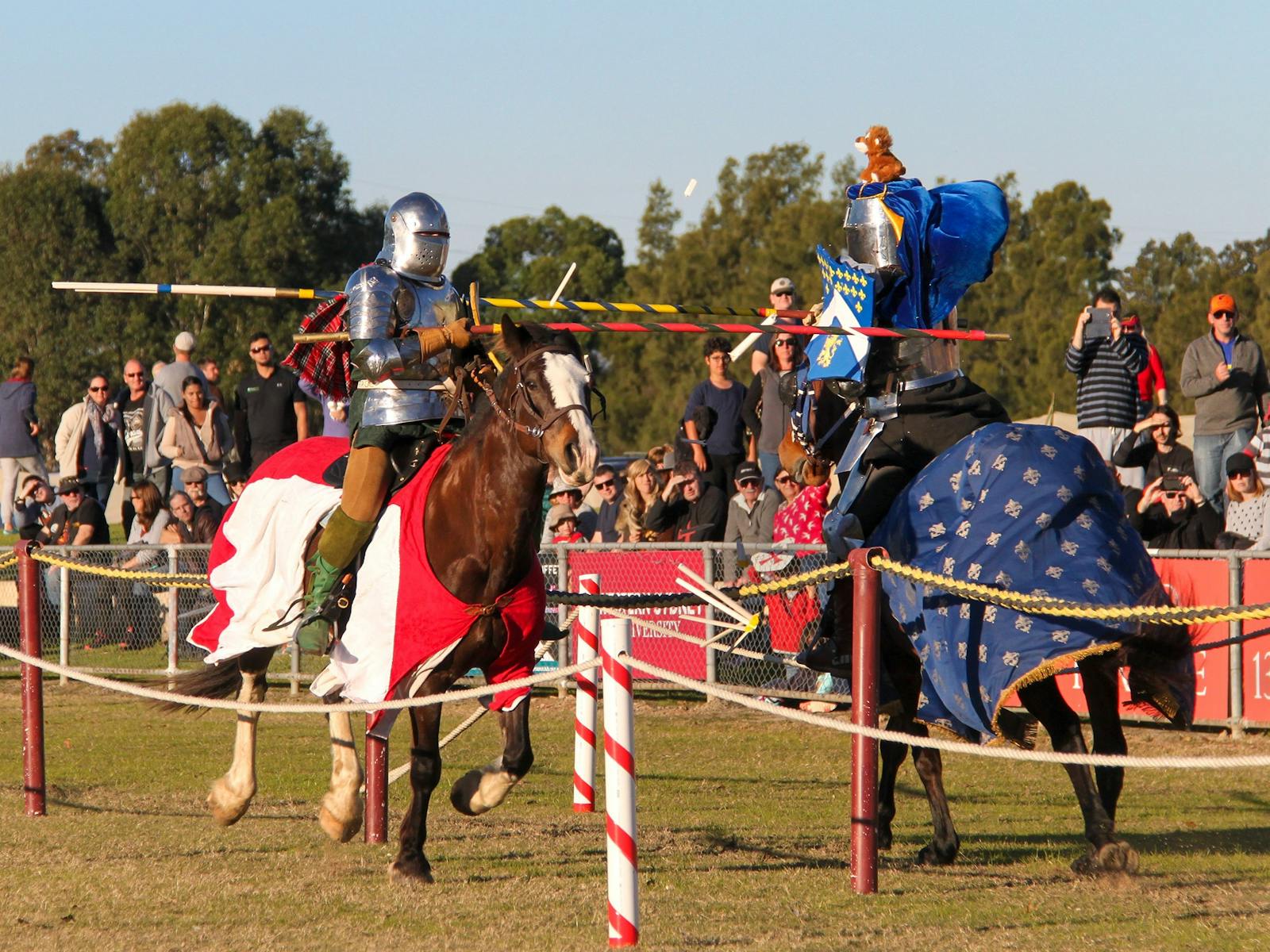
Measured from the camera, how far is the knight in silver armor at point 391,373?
7230mm

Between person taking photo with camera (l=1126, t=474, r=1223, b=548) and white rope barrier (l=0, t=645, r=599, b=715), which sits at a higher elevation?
person taking photo with camera (l=1126, t=474, r=1223, b=548)

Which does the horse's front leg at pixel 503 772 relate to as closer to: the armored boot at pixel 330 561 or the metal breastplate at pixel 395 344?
the armored boot at pixel 330 561

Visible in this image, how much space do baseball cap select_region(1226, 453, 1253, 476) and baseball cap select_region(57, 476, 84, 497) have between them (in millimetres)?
10669

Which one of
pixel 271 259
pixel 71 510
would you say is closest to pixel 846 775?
pixel 71 510

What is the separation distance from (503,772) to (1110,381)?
8.21m

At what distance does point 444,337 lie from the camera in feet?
22.8

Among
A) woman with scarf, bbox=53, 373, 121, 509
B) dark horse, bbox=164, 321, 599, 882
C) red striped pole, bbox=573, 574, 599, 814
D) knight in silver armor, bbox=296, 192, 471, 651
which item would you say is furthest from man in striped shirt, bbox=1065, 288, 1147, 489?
woman with scarf, bbox=53, 373, 121, 509

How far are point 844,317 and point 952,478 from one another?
0.99m

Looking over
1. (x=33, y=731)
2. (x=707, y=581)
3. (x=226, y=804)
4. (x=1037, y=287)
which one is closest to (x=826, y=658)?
(x=226, y=804)

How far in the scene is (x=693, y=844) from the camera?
777 centimetres

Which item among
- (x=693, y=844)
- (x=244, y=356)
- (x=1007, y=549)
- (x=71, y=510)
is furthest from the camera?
(x=244, y=356)

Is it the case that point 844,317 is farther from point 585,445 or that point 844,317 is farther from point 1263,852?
point 1263,852

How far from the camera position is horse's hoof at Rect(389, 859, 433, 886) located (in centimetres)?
685

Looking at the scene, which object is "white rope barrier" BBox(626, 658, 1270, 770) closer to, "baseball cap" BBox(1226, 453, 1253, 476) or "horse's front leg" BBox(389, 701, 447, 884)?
"horse's front leg" BBox(389, 701, 447, 884)
